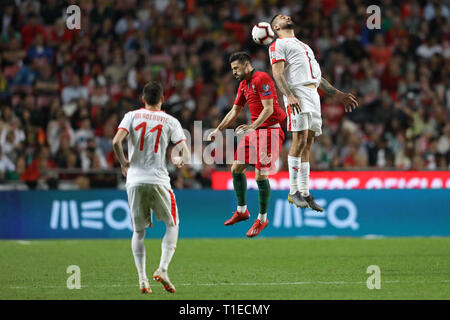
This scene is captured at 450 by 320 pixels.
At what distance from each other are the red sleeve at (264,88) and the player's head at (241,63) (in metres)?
0.21

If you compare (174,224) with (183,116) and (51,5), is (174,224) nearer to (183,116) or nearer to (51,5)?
(183,116)

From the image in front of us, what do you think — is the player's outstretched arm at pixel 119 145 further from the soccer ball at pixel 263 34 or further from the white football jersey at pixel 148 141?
the soccer ball at pixel 263 34

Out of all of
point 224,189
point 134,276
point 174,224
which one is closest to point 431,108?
point 224,189

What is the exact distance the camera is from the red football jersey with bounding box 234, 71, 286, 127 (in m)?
11.3

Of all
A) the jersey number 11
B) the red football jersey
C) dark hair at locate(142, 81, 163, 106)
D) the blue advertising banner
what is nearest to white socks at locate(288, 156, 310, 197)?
the red football jersey

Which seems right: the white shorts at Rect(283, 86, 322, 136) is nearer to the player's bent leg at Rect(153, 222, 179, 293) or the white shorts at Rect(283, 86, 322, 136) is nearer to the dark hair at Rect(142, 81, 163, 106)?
the dark hair at Rect(142, 81, 163, 106)

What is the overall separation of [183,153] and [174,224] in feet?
3.16

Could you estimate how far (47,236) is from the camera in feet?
60.9

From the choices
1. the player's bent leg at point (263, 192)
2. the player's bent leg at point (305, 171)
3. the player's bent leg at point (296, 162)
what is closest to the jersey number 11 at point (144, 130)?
the player's bent leg at point (296, 162)

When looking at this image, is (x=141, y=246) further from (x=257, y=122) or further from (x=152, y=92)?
(x=257, y=122)

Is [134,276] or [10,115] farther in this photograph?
[10,115]

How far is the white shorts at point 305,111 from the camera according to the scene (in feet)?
36.6

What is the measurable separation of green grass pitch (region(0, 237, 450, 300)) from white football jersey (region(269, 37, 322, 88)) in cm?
269

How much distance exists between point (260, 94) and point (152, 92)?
1.81m
